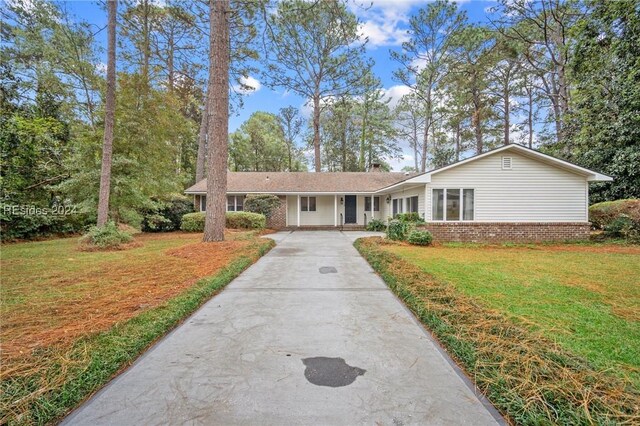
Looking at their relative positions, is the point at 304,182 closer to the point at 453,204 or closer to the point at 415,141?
the point at 453,204

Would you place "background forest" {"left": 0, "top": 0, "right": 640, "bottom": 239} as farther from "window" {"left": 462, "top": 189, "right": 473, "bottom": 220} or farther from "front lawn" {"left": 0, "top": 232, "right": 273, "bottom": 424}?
"front lawn" {"left": 0, "top": 232, "right": 273, "bottom": 424}

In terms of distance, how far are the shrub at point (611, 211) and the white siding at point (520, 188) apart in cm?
111

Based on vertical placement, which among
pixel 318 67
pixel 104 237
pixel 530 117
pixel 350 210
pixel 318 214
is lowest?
pixel 104 237

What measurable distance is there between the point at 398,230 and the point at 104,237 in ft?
31.5

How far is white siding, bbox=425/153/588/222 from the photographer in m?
10.8

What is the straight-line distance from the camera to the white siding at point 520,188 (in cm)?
1076

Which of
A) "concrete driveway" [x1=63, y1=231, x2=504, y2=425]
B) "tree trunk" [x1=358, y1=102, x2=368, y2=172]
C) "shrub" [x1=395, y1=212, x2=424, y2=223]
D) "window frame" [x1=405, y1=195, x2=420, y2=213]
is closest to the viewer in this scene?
"concrete driveway" [x1=63, y1=231, x2=504, y2=425]

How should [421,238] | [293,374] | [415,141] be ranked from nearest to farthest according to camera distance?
[293,374] → [421,238] → [415,141]

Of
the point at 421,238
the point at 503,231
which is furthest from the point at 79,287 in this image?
the point at 503,231

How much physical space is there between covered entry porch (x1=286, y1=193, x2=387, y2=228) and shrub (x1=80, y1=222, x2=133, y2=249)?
1036 centimetres

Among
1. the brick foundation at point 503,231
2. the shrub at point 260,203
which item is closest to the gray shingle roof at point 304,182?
the shrub at point 260,203

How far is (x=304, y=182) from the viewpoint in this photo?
1895 centimetres

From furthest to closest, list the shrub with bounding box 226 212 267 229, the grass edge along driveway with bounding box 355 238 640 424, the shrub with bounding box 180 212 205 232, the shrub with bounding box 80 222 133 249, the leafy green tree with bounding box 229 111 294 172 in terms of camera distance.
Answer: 1. the leafy green tree with bounding box 229 111 294 172
2. the shrub with bounding box 226 212 267 229
3. the shrub with bounding box 180 212 205 232
4. the shrub with bounding box 80 222 133 249
5. the grass edge along driveway with bounding box 355 238 640 424

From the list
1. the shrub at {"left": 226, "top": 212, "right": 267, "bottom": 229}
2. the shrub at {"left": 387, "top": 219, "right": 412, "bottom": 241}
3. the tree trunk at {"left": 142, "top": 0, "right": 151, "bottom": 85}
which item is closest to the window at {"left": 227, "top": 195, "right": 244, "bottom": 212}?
the shrub at {"left": 226, "top": 212, "right": 267, "bottom": 229}
